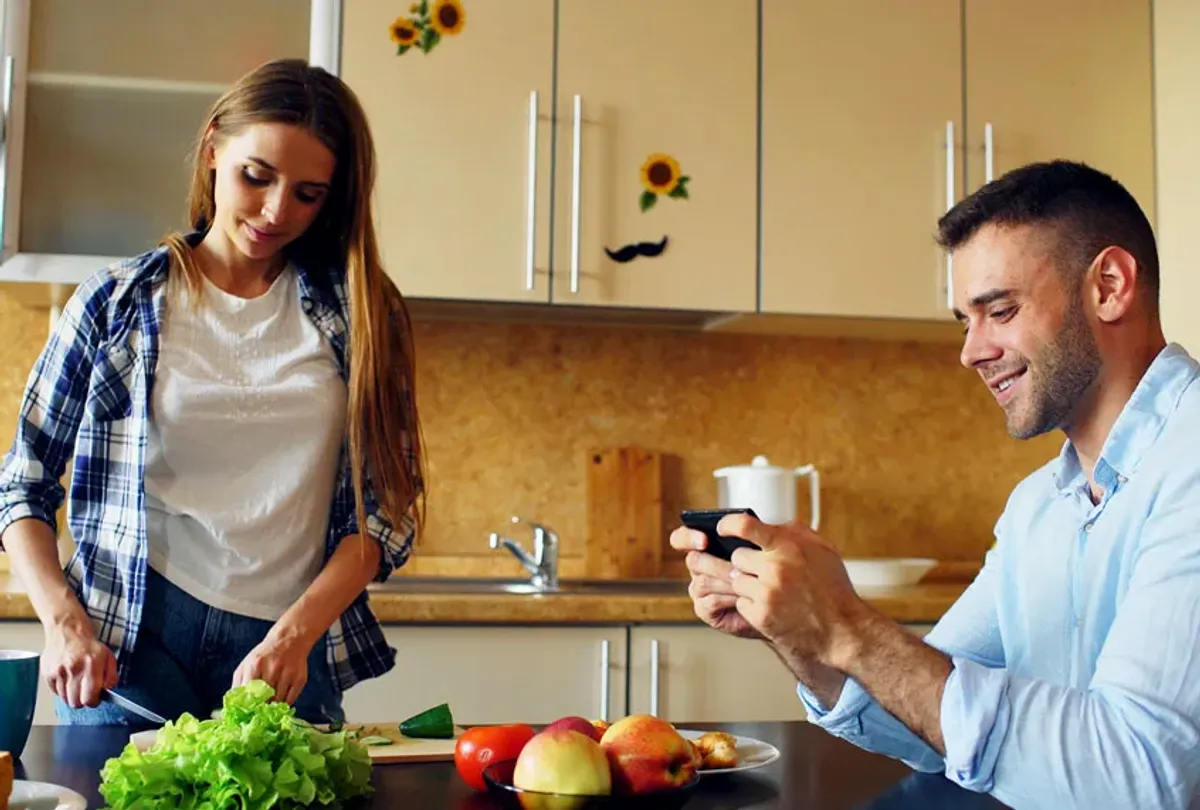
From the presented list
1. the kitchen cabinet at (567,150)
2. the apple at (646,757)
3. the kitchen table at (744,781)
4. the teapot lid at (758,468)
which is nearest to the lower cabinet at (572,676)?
the teapot lid at (758,468)

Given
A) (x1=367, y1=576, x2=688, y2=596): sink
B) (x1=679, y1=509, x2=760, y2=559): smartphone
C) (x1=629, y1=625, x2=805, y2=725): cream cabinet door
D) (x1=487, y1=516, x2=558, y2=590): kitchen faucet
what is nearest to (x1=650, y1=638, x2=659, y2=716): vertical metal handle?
(x1=629, y1=625, x2=805, y2=725): cream cabinet door

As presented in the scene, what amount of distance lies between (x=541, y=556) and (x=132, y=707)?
1.43 meters

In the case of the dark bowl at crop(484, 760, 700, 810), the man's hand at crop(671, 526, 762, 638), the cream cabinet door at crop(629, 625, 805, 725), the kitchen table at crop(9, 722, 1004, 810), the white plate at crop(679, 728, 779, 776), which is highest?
the man's hand at crop(671, 526, 762, 638)

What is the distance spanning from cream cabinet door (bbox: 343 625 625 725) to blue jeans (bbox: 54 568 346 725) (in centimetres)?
82

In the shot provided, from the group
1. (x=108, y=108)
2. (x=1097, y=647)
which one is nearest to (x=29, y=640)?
(x=108, y=108)

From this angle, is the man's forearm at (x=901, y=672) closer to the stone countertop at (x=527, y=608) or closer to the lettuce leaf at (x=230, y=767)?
the lettuce leaf at (x=230, y=767)

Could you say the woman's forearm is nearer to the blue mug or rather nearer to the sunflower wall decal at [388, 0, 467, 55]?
the blue mug

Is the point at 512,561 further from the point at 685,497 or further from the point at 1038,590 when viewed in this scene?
the point at 1038,590

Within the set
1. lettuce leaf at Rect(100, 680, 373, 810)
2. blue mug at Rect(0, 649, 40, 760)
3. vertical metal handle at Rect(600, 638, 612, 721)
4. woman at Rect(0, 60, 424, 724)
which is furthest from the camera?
vertical metal handle at Rect(600, 638, 612, 721)

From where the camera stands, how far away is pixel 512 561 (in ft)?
9.43

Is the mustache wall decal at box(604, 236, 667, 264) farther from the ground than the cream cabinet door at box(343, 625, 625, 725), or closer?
farther from the ground

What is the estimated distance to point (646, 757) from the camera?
1.02 m

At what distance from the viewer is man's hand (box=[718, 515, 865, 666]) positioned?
103 cm

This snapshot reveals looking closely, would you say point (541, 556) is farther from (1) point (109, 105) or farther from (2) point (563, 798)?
(2) point (563, 798)
